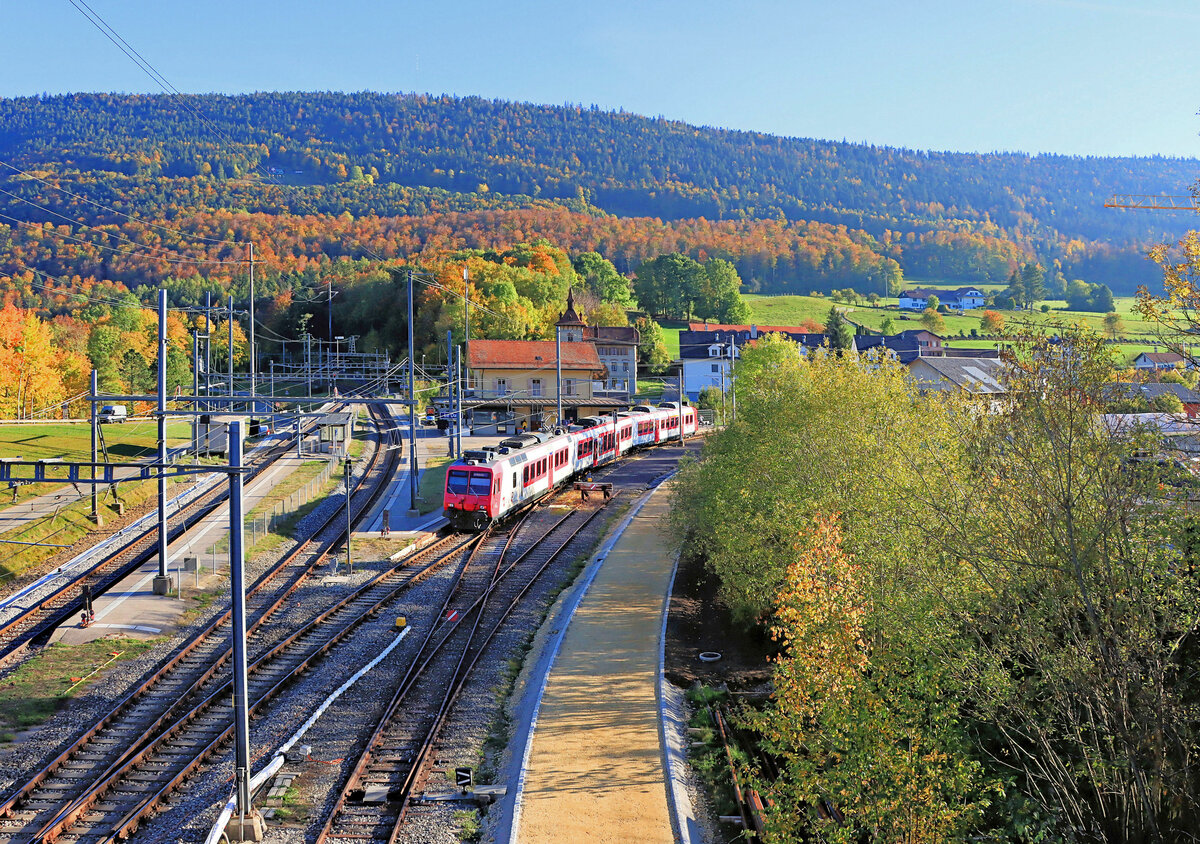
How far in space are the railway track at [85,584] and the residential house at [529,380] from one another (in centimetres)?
3674

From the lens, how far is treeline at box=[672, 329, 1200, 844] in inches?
512

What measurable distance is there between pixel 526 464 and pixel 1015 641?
2852 cm

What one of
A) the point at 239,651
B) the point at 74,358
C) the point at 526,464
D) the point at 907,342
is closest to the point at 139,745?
the point at 239,651

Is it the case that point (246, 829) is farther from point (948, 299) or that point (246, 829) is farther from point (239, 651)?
point (948, 299)

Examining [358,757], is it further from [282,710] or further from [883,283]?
[883,283]

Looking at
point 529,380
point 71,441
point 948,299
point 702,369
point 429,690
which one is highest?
point 948,299

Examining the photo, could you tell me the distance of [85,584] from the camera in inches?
1114

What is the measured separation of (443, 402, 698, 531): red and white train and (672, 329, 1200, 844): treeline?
2063cm

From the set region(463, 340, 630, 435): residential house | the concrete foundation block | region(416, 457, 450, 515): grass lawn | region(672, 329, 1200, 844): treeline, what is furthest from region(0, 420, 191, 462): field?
region(672, 329, 1200, 844): treeline

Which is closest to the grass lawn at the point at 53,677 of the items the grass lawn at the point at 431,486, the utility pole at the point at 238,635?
the utility pole at the point at 238,635

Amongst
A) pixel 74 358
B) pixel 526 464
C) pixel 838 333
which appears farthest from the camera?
pixel 838 333

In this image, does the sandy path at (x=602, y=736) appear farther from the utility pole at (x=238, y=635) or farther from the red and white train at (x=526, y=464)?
the red and white train at (x=526, y=464)

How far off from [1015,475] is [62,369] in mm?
82396

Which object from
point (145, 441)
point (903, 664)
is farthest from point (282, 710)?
point (145, 441)
